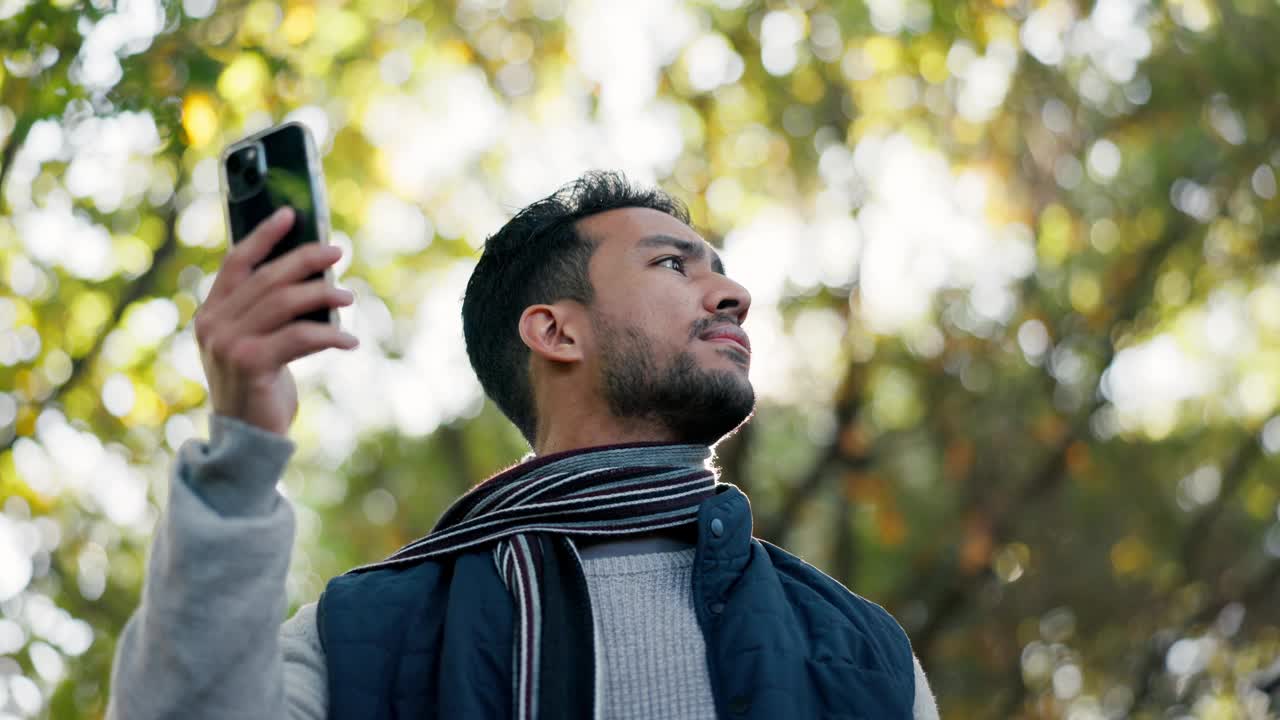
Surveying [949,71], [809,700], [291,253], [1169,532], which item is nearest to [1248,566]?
[1169,532]

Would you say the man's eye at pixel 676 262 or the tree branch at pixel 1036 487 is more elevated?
the man's eye at pixel 676 262

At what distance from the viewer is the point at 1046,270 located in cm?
998

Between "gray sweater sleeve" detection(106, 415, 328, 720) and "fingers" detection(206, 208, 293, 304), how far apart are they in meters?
0.19

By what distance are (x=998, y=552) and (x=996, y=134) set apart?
2.84m

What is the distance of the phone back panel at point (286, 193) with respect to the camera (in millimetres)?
2016

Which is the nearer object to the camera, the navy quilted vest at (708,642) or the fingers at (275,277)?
the fingers at (275,277)

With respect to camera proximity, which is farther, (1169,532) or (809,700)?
(1169,532)

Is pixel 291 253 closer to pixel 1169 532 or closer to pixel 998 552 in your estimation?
pixel 998 552

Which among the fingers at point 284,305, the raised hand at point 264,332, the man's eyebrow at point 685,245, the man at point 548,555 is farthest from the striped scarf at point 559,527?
the fingers at point 284,305

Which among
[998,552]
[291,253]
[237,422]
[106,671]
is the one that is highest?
[291,253]

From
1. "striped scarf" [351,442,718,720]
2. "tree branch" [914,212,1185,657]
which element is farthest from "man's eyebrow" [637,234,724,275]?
"tree branch" [914,212,1185,657]

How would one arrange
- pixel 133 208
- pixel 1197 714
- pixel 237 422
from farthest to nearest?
pixel 1197 714 < pixel 133 208 < pixel 237 422

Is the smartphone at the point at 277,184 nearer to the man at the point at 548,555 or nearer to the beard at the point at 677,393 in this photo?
the man at the point at 548,555

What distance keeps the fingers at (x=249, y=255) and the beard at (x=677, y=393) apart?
1237mm
